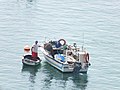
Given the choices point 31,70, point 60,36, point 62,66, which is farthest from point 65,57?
point 60,36

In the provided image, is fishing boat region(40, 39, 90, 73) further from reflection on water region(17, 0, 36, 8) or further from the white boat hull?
reflection on water region(17, 0, 36, 8)

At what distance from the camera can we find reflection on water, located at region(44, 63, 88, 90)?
181ft

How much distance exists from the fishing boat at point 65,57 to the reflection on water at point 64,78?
45 centimetres

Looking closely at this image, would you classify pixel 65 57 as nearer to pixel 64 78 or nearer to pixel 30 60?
pixel 64 78

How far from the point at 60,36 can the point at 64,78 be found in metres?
14.2

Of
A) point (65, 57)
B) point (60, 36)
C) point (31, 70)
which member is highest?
point (60, 36)

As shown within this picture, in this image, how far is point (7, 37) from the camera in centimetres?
6844

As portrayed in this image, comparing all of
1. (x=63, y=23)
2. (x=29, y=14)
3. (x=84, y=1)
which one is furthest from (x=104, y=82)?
(x=84, y=1)

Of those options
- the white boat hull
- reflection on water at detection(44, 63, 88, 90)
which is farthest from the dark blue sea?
the white boat hull

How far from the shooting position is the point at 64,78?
56812 mm

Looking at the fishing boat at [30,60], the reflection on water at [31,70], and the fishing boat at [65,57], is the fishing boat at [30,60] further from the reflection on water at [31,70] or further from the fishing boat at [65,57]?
the fishing boat at [65,57]

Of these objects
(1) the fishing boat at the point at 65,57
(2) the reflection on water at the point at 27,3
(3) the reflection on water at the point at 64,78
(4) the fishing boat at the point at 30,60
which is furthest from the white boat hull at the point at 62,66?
(2) the reflection on water at the point at 27,3

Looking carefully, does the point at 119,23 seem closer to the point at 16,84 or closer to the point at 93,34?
the point at 93,34

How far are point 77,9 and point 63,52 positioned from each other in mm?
26422
